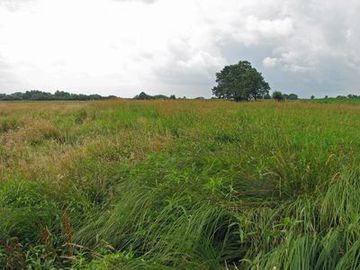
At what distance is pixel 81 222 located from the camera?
3.67 metres

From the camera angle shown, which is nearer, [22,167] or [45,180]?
[45,180]

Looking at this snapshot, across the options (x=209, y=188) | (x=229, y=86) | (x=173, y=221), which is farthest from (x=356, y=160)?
(x=229, y=86)

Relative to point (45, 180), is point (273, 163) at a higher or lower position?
higher

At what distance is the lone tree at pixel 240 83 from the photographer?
5459 cm

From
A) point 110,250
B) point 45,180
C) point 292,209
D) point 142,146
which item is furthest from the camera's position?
point 142,146

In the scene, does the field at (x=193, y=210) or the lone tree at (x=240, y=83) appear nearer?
the field at (x=193, y=210)

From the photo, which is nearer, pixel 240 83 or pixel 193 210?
pixel 193 210

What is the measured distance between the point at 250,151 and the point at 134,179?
1350 millimetres

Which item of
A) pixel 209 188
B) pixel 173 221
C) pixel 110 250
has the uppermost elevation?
pixel 209 188

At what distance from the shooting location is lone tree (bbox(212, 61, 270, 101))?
54594mm

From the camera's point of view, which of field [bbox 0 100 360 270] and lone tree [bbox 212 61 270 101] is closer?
field [bbox 0 100 360 270]

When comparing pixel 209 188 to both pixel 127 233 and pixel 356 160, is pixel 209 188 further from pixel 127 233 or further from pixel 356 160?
pixel 356 160

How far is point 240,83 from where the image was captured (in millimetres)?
55219

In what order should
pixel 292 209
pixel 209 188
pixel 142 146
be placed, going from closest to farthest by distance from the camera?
pixel 292 209, pixel 209 188, pixel 142 146
